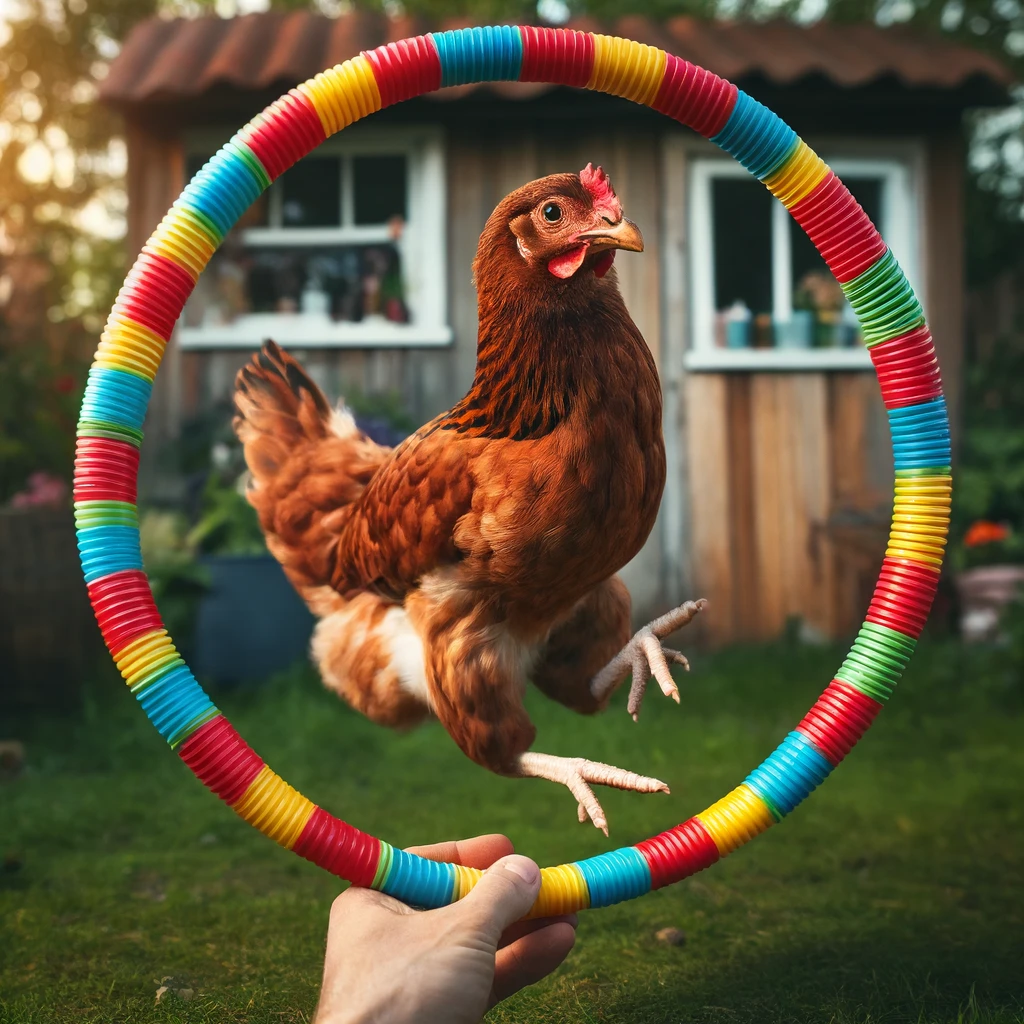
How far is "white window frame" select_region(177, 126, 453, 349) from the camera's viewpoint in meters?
6.47

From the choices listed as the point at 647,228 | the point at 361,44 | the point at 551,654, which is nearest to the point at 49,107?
the point at 361,44

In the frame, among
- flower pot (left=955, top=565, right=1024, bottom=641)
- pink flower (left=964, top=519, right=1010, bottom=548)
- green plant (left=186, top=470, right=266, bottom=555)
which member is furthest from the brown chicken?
pink flower (left=964, top=519, right=1010, bottom=548)

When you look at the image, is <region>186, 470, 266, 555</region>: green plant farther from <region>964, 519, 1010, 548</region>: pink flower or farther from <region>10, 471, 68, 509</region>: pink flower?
<region>964, 519, 1010, 548</region>: pink flower

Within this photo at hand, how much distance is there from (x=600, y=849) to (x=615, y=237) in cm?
235

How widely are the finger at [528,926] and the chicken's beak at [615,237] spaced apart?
1.35 meters

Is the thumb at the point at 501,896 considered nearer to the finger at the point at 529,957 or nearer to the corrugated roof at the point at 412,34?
the finger at the point at 529,957

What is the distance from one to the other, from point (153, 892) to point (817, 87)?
5685 millimetres

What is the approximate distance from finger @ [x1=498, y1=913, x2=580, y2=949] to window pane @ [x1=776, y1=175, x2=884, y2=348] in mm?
5119

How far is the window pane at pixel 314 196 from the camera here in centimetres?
675

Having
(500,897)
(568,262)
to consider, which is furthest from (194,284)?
(500,897)

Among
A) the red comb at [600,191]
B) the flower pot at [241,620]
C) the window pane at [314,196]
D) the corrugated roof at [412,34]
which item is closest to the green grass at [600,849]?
the flower pot at [241,620]

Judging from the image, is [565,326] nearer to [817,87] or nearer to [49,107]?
[817,87]

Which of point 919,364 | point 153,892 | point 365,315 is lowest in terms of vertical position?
point 153,892

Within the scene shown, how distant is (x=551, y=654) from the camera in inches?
93.9
